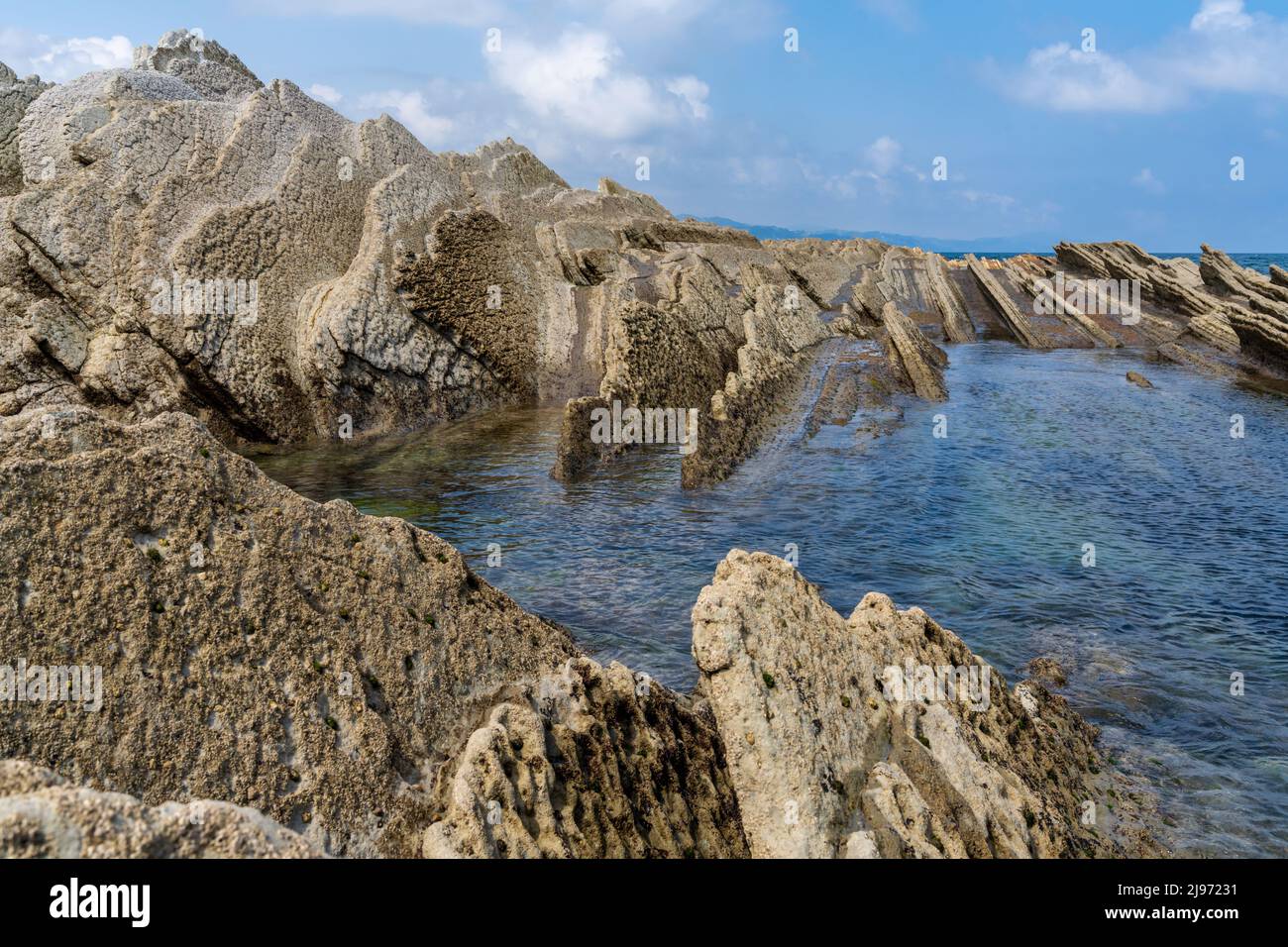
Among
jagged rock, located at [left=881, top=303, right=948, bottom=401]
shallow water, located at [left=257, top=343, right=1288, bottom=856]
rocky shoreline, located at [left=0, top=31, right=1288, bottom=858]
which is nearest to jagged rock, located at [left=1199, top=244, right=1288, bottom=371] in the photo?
shallow water, located at [left=257, top=343, right=1288, bottom=856]

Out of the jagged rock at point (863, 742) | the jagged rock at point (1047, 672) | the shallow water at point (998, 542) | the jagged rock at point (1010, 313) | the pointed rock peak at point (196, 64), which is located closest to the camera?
the jagged rock at point (863, 742)

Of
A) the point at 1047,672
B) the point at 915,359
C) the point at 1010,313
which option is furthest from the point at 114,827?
the point at 1010,313

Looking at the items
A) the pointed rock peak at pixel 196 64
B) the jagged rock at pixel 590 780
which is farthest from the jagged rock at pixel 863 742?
the pointed rock peak at pixel 196 64

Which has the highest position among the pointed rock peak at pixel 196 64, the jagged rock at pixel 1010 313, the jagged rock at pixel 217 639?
the pointed rock peak at pixel 196 64

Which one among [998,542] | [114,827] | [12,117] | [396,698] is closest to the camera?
[114,827]

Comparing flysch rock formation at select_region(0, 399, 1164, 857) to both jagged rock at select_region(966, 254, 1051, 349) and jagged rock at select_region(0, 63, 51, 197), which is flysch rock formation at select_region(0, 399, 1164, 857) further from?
jagged rock at select_region(966, 254, 1051, 349)

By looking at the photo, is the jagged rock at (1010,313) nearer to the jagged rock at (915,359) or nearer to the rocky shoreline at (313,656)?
the jagged rock at (915,359)

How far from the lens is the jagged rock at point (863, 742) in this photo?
8.34 m

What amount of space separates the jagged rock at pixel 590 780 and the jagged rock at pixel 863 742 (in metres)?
0.51

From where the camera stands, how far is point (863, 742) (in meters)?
9.34

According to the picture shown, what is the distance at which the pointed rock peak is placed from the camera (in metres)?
35.4

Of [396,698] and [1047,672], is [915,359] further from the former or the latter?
[396,698]

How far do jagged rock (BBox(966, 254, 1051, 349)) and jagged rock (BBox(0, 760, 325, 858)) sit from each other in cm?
5654

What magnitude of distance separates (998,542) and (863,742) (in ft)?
38.9
